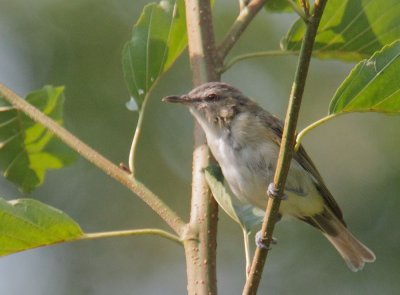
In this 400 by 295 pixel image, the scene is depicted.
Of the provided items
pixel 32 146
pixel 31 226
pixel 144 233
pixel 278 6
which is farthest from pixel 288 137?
pixel 32 146

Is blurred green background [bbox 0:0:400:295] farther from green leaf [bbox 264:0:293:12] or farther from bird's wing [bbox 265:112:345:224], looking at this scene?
green leaf [bbox 264:0:293:12]

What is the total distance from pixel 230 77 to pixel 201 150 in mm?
4983

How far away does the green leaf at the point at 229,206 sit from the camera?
90.9 inches

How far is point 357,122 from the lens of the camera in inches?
258

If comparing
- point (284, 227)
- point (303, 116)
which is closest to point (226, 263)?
point (284, 227)

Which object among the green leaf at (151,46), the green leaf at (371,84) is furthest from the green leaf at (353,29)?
the green leaf at (371,84)

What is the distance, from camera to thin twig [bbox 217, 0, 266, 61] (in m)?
2.55

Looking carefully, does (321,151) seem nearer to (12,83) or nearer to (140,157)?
(140,157)

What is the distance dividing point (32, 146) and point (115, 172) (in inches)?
39.0

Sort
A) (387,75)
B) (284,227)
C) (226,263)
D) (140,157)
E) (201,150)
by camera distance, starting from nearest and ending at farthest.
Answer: (387,75) < (201,150) < (284,227) < (140,157) < (226,263)

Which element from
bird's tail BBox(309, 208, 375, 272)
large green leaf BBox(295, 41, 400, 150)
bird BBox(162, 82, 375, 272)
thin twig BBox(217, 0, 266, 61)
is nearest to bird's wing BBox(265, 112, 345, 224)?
bird BBox(162, 82, 375, 272)

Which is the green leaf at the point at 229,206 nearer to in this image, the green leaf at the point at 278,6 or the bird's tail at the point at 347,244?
the green leaf at the point at 278,6

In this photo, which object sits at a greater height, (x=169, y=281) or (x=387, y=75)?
(x=387, y=75)

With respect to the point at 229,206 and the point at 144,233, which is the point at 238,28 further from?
the point at 144,233
